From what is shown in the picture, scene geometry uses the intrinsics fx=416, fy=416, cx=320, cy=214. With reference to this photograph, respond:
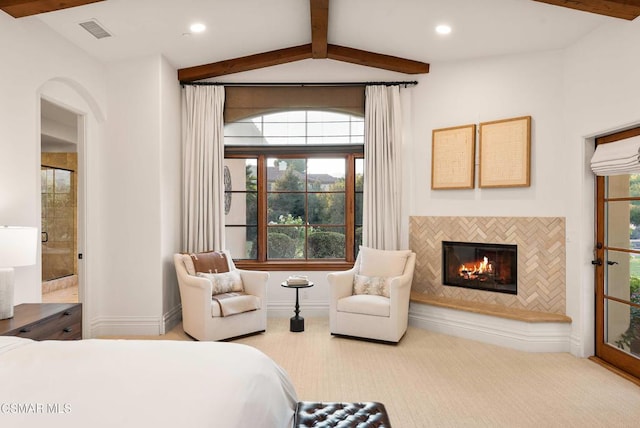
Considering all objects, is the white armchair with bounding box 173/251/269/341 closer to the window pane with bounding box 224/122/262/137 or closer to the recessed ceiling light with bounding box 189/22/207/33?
the window pane with bounding box 224/122/262/137

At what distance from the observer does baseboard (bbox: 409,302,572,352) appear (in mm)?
4012

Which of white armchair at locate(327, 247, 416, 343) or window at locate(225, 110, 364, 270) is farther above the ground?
window at locate(225, 110, 364, 270)

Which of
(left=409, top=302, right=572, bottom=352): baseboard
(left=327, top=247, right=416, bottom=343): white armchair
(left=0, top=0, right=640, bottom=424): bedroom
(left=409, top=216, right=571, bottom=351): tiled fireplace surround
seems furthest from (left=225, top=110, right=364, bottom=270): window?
(left=409, top=302, right=572, bottom=352): baseboard

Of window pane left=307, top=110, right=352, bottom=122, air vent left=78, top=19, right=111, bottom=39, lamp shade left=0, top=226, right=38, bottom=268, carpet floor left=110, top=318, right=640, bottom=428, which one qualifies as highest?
air vent left=78, top=19, right=111, bottom=39

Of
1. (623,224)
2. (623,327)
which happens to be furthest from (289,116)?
(623,327)

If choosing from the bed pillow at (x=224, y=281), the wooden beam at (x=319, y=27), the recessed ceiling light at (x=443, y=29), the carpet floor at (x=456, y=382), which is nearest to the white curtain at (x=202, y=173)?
the bed pillow at (x=224, y=281)

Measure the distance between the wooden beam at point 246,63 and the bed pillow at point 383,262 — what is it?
8.00ft

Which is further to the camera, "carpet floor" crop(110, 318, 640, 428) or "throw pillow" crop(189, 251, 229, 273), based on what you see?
"throw pillow" crop(189, 251, 229, 273)

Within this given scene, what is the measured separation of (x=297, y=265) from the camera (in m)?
5.39

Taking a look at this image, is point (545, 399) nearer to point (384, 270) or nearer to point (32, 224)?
point (384, 270)

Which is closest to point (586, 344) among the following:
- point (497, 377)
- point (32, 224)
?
point (497, 377)

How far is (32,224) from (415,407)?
3302mm

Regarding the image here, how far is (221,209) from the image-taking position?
520cm

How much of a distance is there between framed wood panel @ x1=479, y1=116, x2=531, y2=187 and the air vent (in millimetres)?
3914
